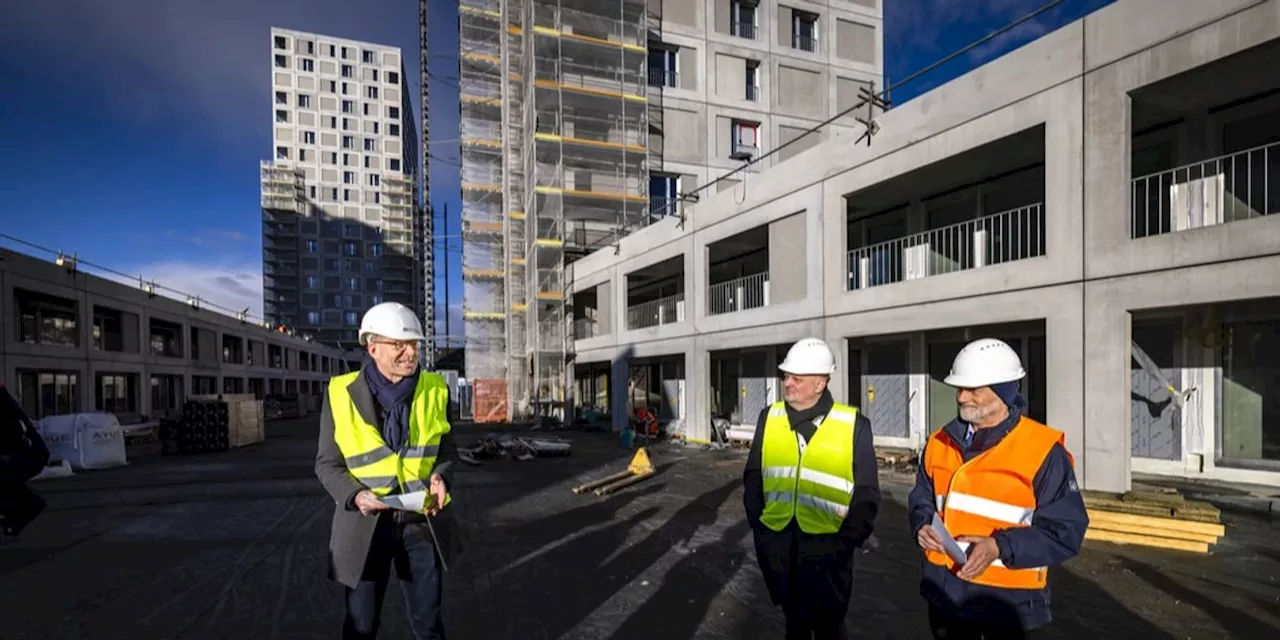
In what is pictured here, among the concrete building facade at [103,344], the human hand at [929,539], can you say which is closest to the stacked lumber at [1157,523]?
the human hand at [929,539]

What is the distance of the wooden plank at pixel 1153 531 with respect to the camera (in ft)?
20.3

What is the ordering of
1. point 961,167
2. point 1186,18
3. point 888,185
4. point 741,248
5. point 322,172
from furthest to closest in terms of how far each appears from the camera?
point 322,172 < point 741,248 < point 888,185 < point 961,167 < point 1186,18

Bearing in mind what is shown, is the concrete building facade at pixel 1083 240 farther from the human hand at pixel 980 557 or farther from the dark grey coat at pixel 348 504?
the dark grey coat at pixel 348 504

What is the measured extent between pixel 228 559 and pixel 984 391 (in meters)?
7.46

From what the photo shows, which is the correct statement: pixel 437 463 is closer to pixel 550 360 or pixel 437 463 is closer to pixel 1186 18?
pixel 1186 18

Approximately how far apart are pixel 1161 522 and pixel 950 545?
624 centimetres

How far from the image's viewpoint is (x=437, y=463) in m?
3.03

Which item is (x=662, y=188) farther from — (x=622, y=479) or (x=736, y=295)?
(x=622, y=479)

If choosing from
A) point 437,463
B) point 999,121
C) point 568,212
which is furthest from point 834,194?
point 568,212

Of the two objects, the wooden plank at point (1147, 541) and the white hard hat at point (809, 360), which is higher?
the white hard hat at point (809, 360)

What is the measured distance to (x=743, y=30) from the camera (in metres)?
28.2

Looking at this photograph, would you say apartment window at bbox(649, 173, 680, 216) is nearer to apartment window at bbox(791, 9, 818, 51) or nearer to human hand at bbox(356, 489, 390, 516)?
apartment window at bbox(791, 9, 818, 51)

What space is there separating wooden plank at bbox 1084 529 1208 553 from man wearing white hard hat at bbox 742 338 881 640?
16.6 ft

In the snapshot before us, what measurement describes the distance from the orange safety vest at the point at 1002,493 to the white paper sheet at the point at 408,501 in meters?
2.38
